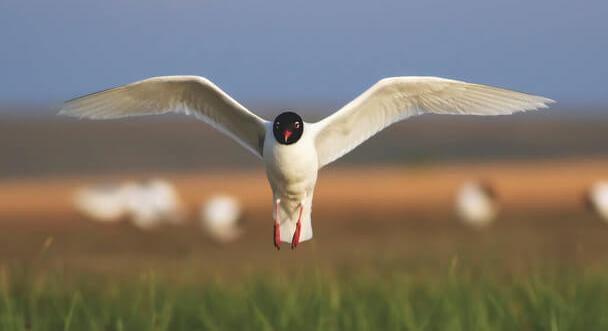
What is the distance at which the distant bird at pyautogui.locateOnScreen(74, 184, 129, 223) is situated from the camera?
13578 millimetres

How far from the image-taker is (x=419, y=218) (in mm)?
15305

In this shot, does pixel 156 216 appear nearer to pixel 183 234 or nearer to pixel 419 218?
pixel 183 234

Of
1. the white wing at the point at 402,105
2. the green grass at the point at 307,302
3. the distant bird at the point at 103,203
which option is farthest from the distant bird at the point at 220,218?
the white wing at the point at 402,105

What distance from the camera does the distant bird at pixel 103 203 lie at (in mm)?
→ 13578

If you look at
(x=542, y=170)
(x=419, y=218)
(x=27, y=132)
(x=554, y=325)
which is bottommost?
(x=27, y=132)

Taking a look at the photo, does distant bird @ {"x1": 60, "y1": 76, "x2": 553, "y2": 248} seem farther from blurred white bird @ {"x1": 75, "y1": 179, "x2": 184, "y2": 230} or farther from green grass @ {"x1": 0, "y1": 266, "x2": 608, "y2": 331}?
blurred white bird @ {"x1": 75, "y1": 179, "x2": 184, "y2": 230}

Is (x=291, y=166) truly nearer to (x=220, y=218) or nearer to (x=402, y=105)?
(x=402, y=105)

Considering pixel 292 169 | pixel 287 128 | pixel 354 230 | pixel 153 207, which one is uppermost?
pixel 287 128

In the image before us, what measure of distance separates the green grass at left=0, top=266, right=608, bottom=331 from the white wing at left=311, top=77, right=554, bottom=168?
0.69m

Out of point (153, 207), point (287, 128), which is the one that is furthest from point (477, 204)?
point (287, 128)

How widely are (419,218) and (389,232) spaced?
152cm

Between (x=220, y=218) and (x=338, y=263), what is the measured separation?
12.7ft

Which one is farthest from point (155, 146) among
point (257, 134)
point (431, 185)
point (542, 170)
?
point (257, 134)

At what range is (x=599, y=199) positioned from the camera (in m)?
13.4
